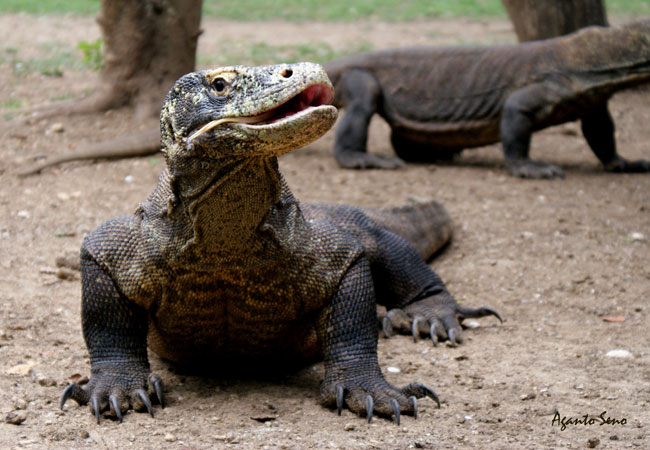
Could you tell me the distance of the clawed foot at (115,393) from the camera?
3.04m

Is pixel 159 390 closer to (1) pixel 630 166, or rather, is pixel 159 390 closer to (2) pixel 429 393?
(2) pixel 429 393

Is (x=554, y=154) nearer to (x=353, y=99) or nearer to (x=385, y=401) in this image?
(x=353, y=99)

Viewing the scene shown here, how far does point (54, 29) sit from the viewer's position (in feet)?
43.9

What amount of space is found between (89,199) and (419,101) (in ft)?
11.0

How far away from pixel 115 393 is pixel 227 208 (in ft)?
2.69

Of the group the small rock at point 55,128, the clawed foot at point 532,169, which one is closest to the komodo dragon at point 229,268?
the clawed foot at point 532,169

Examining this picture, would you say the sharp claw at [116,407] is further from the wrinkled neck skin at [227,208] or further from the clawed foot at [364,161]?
the clawed foot at [364,161]

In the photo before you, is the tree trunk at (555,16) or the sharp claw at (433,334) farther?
the tree trunk at (555,16)

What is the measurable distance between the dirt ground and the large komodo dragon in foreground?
0.89ft

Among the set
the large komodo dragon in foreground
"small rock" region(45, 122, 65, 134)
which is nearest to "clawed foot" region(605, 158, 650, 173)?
the large komodo dragon in foreground

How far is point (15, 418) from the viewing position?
291 centimetres

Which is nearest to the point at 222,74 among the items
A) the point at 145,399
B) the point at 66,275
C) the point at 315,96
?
the point at 315,96

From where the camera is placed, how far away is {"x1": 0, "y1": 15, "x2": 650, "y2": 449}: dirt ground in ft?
9.78

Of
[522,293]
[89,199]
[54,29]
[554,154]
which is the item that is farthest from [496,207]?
[54,29]
